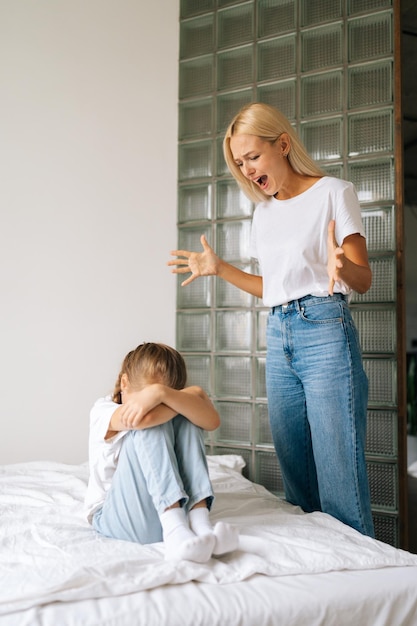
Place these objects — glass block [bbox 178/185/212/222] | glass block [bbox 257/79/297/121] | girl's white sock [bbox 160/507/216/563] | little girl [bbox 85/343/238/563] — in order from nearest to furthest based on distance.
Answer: girl's white sock [bbox 160/507/216/563] < little girl [bbox 85/343/238/563] < glass block [bbox 257/79/297/121] < glass block [bbox 178/185/212/222]

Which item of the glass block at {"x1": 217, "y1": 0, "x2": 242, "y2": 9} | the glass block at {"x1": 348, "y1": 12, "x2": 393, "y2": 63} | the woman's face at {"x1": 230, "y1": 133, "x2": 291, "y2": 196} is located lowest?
the woman's face at {"x1": 230, "y1": 133, "x2": 291, "y2": 196}

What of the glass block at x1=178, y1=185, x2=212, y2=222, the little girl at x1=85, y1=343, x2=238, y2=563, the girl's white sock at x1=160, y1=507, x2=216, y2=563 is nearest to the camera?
the girl's white sock at x1=160, y1=507, x2=216, y2=563

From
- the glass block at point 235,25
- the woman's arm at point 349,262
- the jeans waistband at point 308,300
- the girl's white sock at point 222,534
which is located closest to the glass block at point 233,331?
the jeans waistband at point 308,300

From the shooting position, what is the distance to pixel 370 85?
2.44m

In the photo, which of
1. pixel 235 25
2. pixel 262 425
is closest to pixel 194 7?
pixel 235 25

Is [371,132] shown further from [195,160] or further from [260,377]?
[260,377]

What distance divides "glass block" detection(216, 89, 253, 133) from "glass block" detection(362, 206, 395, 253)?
2.49 ft

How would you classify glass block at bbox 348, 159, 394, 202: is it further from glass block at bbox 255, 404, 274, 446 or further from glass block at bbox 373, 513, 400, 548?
glass block at bbox 373, 513, 400, 548

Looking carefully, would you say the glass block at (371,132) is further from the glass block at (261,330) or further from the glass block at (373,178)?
the glass block at (261,330)

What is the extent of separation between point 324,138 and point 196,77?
0.70 meters

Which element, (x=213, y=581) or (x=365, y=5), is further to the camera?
(x=365, y=5)

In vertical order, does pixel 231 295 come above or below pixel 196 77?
below

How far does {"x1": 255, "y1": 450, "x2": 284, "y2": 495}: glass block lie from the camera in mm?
2620

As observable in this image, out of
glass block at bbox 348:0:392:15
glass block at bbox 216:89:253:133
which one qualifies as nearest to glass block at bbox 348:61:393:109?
glass block at bbox 348:0:392:15
